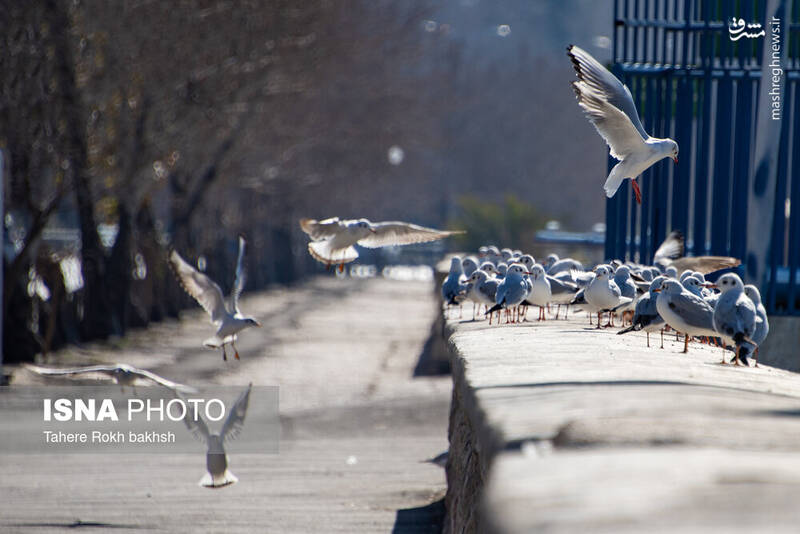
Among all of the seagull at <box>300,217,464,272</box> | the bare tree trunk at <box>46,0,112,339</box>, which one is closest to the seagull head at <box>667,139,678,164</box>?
the seagull at <box>300,217,464,272</box>

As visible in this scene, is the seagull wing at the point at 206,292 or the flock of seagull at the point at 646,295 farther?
the seagull wing at the point at 206,292

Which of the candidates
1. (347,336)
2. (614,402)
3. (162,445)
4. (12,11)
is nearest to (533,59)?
(347,336)

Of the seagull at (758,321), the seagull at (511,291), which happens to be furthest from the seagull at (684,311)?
the seagull at (511,291)

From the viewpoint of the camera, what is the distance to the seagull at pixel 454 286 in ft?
38.1

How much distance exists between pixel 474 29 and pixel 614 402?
143013mm

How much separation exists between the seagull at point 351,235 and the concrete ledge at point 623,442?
225 cm

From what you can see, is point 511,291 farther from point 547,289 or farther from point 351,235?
point 351,235

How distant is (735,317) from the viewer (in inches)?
281

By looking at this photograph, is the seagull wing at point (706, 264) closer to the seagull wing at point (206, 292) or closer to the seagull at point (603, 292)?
the seagull at point (603, 292)

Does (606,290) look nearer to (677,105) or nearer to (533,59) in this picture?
(677,105)

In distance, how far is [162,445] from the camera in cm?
1370

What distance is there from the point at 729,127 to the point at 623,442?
897cm

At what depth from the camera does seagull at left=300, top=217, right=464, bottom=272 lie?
955 cm

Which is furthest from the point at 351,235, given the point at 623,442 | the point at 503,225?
the point at 503,225
